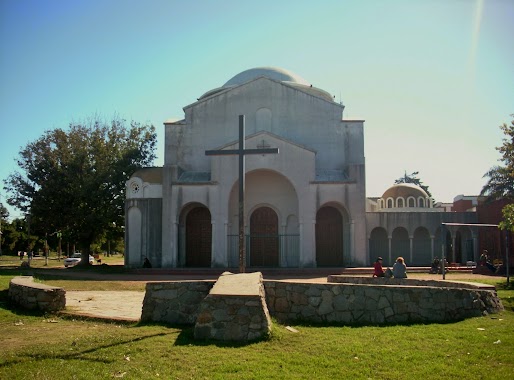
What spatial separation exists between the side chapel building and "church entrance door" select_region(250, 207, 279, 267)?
2.2 inches

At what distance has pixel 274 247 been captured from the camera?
2727cm

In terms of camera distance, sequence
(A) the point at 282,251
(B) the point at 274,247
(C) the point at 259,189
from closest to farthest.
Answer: (A) the point at 282,251 < (B) the point at 274,247 < (C) the point at 259,189

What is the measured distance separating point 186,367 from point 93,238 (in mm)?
28214

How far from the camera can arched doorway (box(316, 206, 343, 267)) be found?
2761 cm

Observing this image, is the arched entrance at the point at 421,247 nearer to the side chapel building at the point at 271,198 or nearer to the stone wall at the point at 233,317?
the side chapel building at the point at 271,198

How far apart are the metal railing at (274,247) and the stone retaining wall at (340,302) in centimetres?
1667

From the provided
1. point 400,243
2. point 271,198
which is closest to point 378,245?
point 400,243

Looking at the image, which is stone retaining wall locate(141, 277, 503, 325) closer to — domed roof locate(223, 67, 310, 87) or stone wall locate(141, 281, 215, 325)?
stone wall locate(141, 281, 215, 325)

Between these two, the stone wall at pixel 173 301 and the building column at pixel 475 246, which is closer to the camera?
the stone wall at pixel 173 301

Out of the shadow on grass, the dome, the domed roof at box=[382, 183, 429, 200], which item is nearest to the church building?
the dome

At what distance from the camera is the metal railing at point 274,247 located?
2642 cm

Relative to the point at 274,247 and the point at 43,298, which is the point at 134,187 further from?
the point at 43,298

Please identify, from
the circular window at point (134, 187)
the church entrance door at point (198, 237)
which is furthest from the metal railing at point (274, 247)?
the circular window at point (134, 187)

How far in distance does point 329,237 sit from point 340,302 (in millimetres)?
18685
